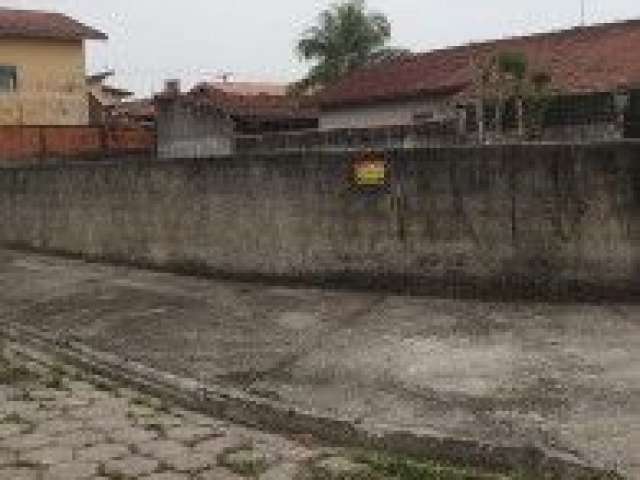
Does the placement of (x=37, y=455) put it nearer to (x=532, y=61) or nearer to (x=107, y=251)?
(x=107, y=251)

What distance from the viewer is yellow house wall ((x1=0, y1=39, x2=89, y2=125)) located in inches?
1256

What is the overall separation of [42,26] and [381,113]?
35.1 feet

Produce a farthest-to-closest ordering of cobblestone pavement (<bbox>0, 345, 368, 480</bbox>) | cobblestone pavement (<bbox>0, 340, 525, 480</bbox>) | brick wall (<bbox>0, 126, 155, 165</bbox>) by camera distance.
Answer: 1. brick wall (<bbox>0, 126, 155, 165</bbox>)
2. cobblestone pavement (<bbox>0, 345, 368, 480</bbox>)
3. cobblestone pavement (<bbox>0, 340, 525, 480</bbox>)

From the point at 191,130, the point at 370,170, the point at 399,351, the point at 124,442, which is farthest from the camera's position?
the point at 191,130

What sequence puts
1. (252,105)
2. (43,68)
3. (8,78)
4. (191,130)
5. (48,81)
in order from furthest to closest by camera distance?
1. (43,68)
2. (48,81)
3. (8,78)
4. (252,105)
5. (191,130)

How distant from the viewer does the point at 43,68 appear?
33719mm

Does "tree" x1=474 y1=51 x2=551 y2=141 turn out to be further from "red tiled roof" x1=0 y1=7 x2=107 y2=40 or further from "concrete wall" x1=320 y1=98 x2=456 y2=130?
"red tiled roof" x1=0 y1=7 x2=107 y2=40

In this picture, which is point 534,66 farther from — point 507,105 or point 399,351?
point 399,351

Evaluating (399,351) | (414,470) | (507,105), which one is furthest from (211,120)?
(414,470)

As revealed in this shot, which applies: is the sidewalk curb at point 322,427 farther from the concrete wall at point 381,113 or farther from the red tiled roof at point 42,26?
the red tiled roof at point 42,26

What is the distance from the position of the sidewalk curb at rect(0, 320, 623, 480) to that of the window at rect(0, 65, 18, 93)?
24168 mm

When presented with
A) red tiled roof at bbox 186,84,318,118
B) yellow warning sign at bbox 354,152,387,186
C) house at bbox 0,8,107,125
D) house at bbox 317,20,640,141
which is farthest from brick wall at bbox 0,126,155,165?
yellow warning sign at bbox 354,152,387,186

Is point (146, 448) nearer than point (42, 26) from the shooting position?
Yes

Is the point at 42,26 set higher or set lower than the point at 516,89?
higher
